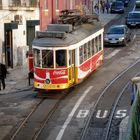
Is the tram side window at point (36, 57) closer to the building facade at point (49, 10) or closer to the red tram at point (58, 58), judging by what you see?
the red tram at point (58, 58)

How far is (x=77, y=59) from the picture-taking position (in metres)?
24.4

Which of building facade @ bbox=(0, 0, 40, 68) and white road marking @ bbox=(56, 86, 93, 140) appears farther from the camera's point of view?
building facade @ bbox=(0, 0, 40, 68)

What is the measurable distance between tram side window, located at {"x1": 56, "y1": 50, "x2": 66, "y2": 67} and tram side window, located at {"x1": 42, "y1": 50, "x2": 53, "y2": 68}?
0.26 metres

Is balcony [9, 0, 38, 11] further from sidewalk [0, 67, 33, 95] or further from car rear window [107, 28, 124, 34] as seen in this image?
car rear window [107, 28, 124, 34]

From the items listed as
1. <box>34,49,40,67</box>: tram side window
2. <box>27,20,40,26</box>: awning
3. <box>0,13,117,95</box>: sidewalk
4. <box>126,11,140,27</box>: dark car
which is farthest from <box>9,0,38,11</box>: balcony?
<box>126,11,140,27</box>: dark car

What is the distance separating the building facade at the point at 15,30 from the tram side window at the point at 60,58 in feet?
28.0

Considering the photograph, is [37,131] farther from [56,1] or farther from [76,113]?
[56,1]

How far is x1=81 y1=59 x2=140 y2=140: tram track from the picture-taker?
59.5ft

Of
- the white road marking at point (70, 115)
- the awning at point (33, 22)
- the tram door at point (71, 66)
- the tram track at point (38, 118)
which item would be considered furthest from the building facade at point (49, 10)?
the tram track at point (38, 118)

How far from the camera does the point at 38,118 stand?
66.7 ft

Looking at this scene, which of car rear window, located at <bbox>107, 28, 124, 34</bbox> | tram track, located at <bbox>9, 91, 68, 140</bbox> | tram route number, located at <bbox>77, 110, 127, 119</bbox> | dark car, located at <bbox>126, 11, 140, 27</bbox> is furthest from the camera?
dark car, located at <bbox>126, 11, 140, 27</bbox>

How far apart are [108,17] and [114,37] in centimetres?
2178

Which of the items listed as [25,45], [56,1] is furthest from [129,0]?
[25,45]

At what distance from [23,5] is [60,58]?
11.8 meters
